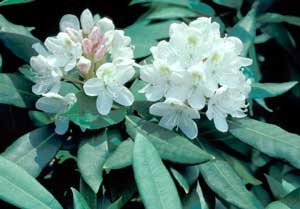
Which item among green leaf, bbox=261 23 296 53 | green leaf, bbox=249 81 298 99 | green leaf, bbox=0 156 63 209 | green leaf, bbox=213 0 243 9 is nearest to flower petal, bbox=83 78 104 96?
green leaf, bbox=0 156 63 209

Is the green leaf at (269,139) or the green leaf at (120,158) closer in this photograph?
the green leaf at (120,158)

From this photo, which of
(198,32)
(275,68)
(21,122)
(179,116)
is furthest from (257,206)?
(275,68)

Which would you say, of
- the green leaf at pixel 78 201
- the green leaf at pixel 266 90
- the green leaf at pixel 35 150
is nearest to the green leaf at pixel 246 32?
the green leaf at pixel 266 90

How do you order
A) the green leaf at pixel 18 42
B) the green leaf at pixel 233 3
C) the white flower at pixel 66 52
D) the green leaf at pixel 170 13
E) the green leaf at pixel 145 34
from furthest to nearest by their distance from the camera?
the green leaf at pixel 233 3 → the green leaf at pixel 170 13 → the green leaf at pixel 145 34 → the green leaf at pixel 18 42 → the white flower at pixel 66 52

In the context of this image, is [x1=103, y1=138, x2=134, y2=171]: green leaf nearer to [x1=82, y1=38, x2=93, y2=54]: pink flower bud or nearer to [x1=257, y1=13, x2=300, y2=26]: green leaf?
[x1=82, y1=38, x2=93, y2=54]: pink flower bud

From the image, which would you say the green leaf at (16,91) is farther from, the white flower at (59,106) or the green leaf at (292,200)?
the green leaf at (292,200)

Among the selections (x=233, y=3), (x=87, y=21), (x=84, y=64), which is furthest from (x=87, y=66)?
(x=233, y=3)
